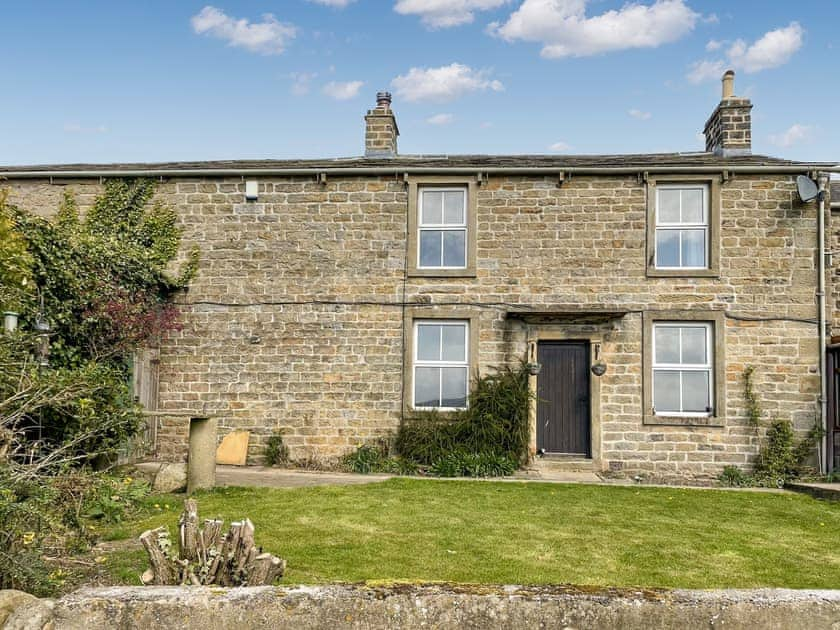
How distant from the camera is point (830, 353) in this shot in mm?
11219

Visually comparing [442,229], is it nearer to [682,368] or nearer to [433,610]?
[682,368]

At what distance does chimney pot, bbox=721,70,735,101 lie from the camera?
499 inches

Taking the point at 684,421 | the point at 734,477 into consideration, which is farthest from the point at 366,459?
the point at 734,477

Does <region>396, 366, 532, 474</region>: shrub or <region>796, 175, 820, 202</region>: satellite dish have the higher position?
<region>796, 175, 820, 202</region>: satellite dish

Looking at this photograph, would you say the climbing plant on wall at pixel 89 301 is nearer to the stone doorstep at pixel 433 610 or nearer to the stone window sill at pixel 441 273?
the stone window sill at pixel 441 273

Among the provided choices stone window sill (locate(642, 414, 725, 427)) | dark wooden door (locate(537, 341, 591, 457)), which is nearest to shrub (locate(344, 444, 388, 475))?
dark wooden door (locate(537, 341, 591, 457))

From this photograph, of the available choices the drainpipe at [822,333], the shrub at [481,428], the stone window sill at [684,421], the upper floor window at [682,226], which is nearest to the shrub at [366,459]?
the shrub at [481,428]

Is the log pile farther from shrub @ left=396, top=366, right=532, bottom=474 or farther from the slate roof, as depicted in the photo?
the slate roof

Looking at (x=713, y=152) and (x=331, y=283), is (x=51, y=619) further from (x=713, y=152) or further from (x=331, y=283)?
(x=713, y=152)

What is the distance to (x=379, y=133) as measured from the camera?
44.0ft

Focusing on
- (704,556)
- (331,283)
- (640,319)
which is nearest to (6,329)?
(331,283)

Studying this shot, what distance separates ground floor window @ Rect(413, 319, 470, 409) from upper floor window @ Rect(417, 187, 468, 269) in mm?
1105

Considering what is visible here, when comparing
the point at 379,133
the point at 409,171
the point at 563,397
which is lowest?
the point at 563,397

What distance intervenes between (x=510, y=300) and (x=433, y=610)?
9.75 metres
